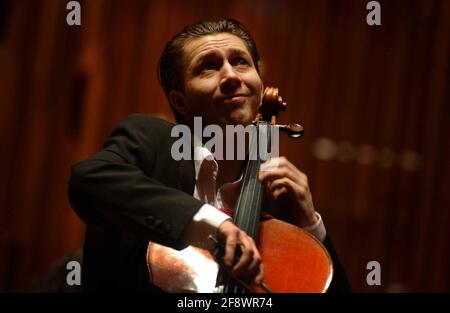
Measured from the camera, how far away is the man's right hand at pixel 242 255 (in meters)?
0.88

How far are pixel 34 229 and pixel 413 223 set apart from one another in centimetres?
151

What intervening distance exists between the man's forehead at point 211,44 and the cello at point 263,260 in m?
0.31

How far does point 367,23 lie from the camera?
231 centimetres

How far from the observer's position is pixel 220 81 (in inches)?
44.1

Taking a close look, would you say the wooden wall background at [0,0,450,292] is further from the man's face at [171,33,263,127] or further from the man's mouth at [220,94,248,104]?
the man's mouth at [220,94,248,104]

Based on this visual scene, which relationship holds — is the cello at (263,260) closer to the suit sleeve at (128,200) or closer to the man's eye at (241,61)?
the suit sleeve at (128,200)

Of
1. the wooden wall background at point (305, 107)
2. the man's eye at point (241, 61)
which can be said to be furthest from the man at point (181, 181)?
the wooden wall background at point (305, 107)

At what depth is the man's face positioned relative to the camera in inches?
43.9

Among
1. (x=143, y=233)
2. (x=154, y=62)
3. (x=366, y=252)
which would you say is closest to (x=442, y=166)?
(x=366, y=252)

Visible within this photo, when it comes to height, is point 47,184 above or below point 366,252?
above

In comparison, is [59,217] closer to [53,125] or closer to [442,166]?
[53,125]

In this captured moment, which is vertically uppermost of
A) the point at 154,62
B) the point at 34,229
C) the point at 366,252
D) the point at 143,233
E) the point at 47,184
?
the point at 154,62

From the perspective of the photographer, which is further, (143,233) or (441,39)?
(441,39)

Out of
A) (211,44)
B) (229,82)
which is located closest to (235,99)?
(229,82)
